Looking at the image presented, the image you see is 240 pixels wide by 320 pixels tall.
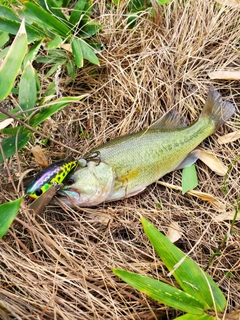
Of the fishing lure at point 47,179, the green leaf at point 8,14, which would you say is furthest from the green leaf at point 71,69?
the fishing lure at point 47,179

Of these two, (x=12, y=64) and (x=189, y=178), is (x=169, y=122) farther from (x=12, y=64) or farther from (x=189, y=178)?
(x=12, y=64)

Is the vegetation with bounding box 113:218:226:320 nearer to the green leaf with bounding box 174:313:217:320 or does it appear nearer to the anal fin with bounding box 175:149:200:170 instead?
the green leaf with bounding box 174:313:217:320

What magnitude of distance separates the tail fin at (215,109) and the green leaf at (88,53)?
64cm

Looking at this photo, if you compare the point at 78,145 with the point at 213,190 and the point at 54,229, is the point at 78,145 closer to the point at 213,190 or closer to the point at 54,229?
the point at 54,229

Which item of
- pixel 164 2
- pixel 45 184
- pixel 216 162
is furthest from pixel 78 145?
pixel 164 2

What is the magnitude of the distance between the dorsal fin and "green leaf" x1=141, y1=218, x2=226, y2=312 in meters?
0.66

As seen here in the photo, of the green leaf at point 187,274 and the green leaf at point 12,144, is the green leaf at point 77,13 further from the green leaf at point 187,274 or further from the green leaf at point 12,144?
the green leaf at point 187,274

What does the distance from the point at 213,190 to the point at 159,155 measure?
1.13 feet

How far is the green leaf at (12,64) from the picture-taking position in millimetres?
1911

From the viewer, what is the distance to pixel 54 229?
88.0 inches

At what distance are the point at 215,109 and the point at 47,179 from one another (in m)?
0.98

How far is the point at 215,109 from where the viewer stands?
8.09ft

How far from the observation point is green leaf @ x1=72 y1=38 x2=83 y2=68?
2379mm

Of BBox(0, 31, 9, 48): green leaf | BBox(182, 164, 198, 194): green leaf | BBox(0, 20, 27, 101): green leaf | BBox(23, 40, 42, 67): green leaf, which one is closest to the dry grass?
BBox(182, 164, 198, 194): green leaf
